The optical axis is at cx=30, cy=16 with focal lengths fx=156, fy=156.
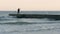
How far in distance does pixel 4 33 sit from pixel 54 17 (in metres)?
16.3

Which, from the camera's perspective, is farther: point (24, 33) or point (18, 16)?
point (18, 16)

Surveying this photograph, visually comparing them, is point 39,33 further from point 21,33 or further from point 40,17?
point 40,17

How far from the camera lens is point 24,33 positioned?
41.0 feet

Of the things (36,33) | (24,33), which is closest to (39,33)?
(36,33)

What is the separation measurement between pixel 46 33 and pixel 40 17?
16400mm

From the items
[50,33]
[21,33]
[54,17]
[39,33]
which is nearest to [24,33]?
[21,33]

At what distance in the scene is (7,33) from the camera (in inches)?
494

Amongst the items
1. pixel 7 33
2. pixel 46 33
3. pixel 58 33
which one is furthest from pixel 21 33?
pixel 58 33

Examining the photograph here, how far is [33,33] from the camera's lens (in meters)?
12.4

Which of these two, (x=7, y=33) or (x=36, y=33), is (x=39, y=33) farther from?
(x=7, y=33)

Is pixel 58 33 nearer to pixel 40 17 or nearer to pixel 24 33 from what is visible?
pixel 24 33

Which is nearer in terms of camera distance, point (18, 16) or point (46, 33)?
point (46, 33)

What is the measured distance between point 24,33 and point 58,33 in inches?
106

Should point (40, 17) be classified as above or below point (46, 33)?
below
